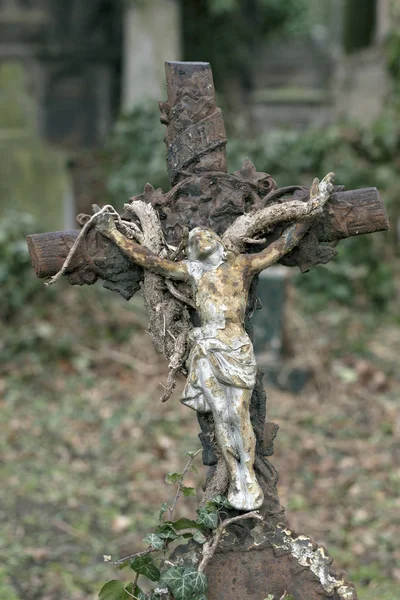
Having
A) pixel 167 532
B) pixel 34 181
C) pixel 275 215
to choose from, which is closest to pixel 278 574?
pixel 167 532

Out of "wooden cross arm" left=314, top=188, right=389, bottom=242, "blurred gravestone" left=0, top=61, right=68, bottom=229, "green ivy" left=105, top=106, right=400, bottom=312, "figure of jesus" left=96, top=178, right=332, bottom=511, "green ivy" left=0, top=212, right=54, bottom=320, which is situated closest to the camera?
"figure of jesus" left=96, top=178, right=332, bottom=511

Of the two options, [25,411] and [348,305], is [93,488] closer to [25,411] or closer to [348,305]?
[25,411]

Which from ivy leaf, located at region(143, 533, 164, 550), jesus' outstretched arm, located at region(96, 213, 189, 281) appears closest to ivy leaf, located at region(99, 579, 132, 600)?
ivy leaf, located at region(143, 533, 164, 550)

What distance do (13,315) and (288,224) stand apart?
5.11 metres

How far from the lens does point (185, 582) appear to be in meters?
2.64

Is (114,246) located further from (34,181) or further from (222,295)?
(34,181)

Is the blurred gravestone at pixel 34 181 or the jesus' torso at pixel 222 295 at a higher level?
the jesus' torso at pixel 222 295

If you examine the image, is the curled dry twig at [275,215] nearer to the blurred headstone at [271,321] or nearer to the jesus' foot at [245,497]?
the jesus' foot at [245,497]

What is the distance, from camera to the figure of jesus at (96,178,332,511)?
2.73 metres

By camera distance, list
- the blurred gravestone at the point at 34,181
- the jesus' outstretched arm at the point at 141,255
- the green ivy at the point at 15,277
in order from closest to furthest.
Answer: the jesus' outstretched arm at the point at 141,255, the green ivy at the point at 15,277, the blurred gravestone at the point at 34,181

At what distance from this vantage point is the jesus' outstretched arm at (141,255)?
9.34 ft

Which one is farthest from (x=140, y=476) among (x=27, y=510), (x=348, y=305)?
(x=348, y=305)

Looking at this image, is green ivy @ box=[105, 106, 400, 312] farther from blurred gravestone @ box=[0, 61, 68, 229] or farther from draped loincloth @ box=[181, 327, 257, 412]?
draped loincloth @ box=[181, 327, 257, 412]

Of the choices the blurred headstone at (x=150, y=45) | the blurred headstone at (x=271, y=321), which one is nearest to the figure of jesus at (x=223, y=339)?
the blurred headstone at (x=271, y=321)
